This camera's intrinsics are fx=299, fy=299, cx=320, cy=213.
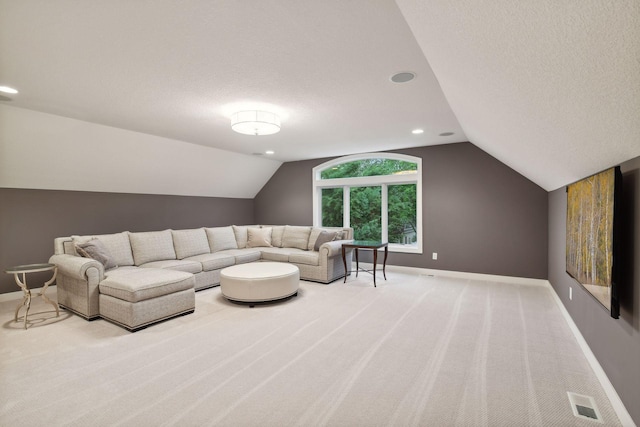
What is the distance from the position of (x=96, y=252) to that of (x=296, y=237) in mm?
3146

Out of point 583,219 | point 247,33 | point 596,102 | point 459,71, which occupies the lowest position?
point 583,219

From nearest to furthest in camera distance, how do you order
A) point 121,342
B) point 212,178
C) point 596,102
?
point 596,102
point 121,342
point 212,178

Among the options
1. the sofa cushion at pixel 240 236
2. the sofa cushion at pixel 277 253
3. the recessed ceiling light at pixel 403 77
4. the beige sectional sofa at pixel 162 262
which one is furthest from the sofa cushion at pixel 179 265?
the recessed ceiling light at pixel 403 77

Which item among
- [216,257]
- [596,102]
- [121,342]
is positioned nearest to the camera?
[596,102]

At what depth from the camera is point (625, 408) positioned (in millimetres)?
1685

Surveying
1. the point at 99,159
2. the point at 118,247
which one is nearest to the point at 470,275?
the point at 118,247

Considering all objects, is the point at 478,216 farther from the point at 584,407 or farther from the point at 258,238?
the point at 258,238

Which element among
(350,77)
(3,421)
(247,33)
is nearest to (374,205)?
(350,77)

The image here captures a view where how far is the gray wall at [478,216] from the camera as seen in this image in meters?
4.62

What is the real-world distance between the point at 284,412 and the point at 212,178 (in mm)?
5229

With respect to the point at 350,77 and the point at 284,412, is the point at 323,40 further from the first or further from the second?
the point at 284,412

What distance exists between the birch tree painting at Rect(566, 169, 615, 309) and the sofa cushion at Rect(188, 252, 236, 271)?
173 inches

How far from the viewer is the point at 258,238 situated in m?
5.99

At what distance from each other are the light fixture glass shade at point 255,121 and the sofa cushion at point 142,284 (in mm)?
1867
